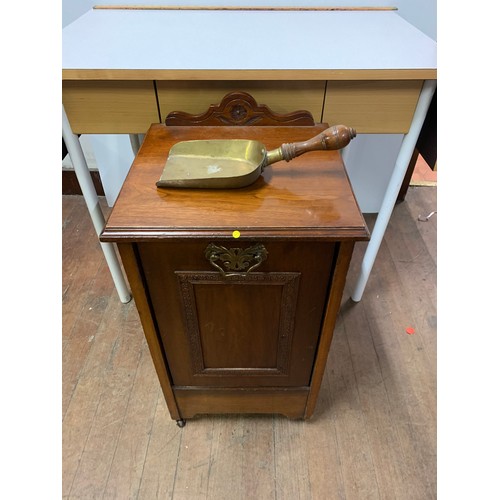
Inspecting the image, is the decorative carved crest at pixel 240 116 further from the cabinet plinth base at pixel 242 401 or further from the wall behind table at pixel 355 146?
the cabinet plinth base at pixel 242 401

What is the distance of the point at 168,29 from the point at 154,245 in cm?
63

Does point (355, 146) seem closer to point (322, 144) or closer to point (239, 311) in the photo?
point (322, 144)

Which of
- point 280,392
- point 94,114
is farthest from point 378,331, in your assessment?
point 94,114

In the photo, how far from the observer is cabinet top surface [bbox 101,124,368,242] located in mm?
615

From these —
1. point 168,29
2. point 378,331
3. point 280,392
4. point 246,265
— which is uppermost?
point 168,29

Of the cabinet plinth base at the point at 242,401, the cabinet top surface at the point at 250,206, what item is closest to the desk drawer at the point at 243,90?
the cabinet top surface at the point at 250,206

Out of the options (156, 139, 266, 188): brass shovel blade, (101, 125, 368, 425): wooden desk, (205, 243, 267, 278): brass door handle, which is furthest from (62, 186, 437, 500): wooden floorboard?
(156, 139, 266, 188): brass shovel blade

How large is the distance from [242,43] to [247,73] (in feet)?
0.54

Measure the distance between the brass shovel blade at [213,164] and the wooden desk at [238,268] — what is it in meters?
0.02

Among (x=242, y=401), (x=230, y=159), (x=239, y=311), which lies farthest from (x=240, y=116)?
(x=242, y=401)

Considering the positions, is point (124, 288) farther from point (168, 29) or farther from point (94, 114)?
point (168, 29)

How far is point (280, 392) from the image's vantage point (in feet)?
3.17

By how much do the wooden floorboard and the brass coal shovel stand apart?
0.72 metres

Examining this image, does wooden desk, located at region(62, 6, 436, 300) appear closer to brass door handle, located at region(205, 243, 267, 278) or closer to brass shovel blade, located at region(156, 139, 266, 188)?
brass shovel blade, located at region(156, 139, 266, 188)
